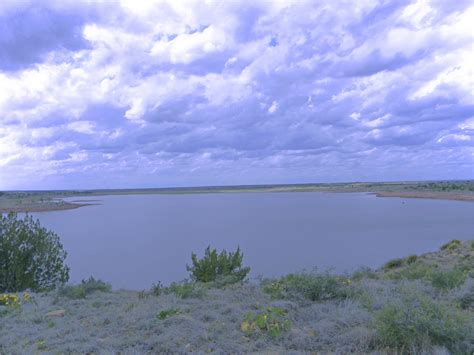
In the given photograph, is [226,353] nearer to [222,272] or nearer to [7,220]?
[222,272]

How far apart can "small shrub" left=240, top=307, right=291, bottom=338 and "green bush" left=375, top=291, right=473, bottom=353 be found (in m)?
1.37

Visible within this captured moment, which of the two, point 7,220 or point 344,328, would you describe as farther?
point 7,220

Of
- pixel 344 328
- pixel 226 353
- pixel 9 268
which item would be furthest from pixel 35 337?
pixel 9 268

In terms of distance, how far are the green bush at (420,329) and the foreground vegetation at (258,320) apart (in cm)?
1

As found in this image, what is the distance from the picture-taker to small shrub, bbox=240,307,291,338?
243 inches

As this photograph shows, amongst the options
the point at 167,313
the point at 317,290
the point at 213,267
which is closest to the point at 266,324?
the point at 167,313

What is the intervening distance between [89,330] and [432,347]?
496cm

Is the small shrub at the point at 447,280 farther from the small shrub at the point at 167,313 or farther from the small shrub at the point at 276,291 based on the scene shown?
the small shrub at the point at 167,313

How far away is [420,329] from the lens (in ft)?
17.1

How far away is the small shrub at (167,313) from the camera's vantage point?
703 cm

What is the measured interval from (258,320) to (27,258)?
13.0 metres

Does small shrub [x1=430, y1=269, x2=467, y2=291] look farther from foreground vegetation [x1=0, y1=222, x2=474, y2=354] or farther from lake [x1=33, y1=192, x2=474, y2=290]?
lake [x1=33, y1=192, x2=474, y2=290]

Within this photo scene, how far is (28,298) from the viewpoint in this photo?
9.46 metres

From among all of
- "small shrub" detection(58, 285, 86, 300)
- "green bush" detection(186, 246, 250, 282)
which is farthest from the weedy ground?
"green bush" detection(186, 246, 250, 282)
